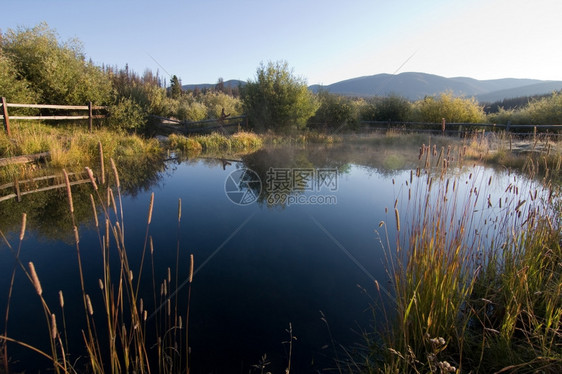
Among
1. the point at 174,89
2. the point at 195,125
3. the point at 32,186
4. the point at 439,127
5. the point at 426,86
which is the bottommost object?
the point at 32,186

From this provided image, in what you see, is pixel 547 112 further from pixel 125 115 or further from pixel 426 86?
pixel 426 86

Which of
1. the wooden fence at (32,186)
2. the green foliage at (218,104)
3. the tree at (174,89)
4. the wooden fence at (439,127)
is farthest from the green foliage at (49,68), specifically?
the wooden fence at (439,127)

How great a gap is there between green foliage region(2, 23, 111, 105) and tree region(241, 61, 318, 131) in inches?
283

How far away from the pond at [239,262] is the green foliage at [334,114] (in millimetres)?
11615

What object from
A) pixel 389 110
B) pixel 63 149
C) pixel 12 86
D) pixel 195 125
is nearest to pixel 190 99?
pixel 195 125

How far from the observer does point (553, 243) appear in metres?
2.39

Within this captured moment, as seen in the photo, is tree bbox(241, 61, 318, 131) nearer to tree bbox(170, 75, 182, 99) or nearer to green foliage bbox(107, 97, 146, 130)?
green foliage bbox(107, 97, 146, 130)

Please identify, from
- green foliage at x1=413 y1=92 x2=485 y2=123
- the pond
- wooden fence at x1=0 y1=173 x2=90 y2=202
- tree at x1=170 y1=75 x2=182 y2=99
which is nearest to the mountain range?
tree at x1=170 y1=75 x2=182 y2=99

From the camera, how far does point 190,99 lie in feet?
74.1

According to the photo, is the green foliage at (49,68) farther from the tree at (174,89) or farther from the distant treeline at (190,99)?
the tree at (174,89)

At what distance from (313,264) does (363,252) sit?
0.68m

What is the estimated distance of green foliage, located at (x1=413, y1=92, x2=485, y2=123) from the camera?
1603 centimetres

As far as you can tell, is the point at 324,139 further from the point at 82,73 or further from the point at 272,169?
the point at 82,73

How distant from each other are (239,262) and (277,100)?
1298cm
